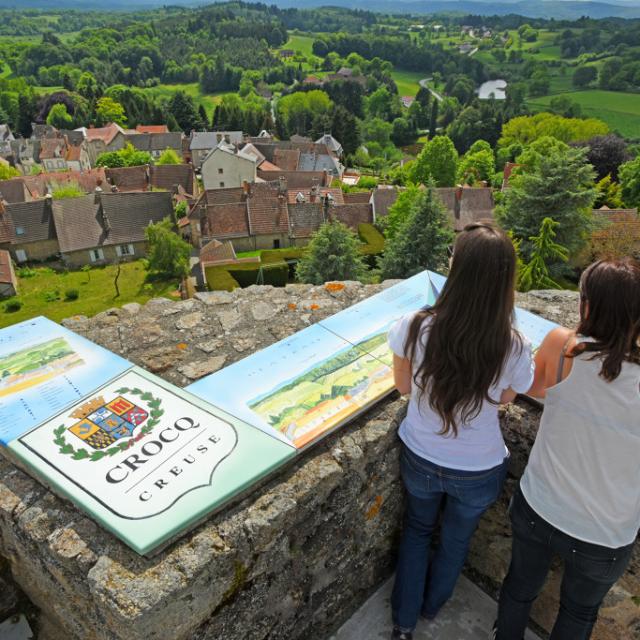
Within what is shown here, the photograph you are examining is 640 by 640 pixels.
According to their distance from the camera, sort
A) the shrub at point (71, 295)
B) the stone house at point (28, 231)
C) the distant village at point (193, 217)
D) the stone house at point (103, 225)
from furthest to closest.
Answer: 1. the stone house at point (103, 225)
2. the stone house at point (28, 231)
3. the distant village at point (193, 217)
4. the shrub at point (71, 295)

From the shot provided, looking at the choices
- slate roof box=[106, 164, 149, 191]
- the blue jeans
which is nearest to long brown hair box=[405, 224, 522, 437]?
the blue jeans

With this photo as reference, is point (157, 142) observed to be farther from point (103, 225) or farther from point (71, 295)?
point (71, 295)

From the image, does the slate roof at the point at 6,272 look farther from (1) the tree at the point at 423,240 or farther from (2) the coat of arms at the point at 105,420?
(2) the coat of arms at the point at 105,420

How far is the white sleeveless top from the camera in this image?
7.31 ft

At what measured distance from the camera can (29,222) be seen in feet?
111

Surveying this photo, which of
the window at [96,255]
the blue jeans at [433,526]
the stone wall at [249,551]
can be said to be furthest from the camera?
the window at [96,255]

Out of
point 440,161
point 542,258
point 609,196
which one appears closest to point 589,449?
point 542,258

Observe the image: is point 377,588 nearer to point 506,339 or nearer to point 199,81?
point 506,339

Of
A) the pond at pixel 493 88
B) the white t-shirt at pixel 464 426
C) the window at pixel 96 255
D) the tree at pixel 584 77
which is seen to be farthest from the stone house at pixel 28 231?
the tree at pixel 584 77

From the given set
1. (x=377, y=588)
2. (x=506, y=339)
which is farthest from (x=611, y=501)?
(x=377, y=588)

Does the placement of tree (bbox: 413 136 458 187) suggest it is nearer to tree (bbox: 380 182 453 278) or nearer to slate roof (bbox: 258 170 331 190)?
slate roof (bbox: 258 170 331 190)

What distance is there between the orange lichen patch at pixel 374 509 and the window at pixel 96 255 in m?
35.2

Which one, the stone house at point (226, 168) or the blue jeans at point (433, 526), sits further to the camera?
the stone house at point (226, 168)

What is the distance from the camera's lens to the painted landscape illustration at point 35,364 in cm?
298
